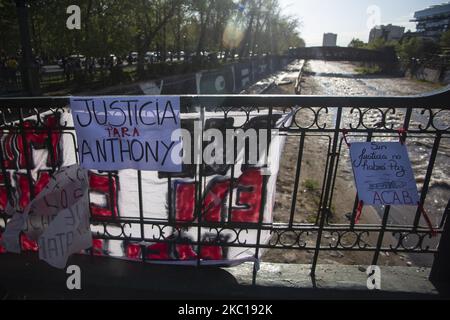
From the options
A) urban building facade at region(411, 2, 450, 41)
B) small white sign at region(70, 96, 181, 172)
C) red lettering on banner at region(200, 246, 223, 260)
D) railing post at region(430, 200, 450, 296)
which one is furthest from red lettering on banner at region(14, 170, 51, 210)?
urban building facade at region(411, 2, 450, 41)

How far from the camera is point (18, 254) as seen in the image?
130 inches

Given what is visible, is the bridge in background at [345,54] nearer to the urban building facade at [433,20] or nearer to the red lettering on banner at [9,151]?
the urban building facade at [433,20]

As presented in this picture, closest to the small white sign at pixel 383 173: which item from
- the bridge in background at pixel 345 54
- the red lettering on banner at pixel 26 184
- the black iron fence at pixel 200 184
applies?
the black iron fence at pixel 200 184

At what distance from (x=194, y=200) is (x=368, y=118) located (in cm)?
1335

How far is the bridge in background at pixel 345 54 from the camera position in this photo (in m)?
72.4

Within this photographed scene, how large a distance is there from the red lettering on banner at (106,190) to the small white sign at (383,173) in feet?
6.72

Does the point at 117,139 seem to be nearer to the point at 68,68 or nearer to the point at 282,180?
the point at 282,180

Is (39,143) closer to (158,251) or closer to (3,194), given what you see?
(3,194)

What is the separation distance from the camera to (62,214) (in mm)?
2920

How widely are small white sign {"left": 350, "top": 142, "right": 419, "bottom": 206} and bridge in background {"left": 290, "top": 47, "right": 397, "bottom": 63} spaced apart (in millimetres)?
74963

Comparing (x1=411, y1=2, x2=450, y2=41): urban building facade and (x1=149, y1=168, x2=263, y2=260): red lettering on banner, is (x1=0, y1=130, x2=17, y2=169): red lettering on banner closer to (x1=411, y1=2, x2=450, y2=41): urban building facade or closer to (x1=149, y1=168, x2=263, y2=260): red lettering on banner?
(x1=149, y1=168, x2=263, y2=260): red lettering on banner

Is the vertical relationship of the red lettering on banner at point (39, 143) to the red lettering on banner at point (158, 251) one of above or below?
above

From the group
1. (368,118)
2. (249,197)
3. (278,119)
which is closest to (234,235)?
(249,197)

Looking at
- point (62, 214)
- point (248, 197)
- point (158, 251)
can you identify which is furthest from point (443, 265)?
point (62, 214)
